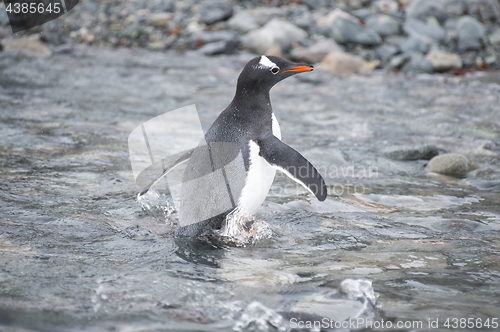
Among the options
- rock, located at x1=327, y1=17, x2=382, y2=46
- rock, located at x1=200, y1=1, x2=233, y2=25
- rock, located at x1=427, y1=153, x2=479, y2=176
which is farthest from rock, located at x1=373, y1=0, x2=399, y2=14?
rock, located at x1=427, y1=153, x2=479, y2=176

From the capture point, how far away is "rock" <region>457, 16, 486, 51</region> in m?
9.71

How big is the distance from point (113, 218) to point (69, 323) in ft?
4.22

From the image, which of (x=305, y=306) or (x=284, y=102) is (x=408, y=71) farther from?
(x=305, y=306)

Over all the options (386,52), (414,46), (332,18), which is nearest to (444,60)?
(414,46)

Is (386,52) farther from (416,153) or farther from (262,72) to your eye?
(262,72)

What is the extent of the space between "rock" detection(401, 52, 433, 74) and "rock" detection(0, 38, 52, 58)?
6530mm

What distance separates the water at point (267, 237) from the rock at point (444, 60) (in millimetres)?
2500

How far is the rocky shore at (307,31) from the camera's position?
9.41 metres

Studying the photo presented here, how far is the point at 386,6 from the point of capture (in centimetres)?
1101

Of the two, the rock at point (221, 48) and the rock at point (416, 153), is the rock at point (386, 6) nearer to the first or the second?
the rock at point (221, 48)

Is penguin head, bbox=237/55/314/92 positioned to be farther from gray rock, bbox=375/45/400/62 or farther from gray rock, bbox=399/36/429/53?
gray rock, bbox=399/36/429/53

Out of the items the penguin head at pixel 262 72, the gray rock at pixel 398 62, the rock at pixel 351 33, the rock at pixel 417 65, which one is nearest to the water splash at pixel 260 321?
the penguin head at pixel 262 72

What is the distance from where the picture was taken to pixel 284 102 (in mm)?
7250

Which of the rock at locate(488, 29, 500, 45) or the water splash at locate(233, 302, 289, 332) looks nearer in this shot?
the water splash at locate(233, 302, 289, 332)
